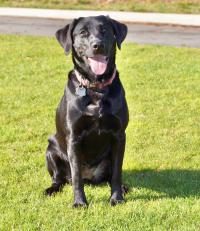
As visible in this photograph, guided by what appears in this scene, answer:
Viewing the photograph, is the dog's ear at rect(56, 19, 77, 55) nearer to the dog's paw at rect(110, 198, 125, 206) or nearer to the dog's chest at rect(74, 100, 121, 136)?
the dog's chest at rect(74, 100, 121, 136)

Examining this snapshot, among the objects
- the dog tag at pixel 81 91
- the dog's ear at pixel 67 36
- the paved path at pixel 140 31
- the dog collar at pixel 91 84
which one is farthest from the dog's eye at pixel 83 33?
the paved path at pixel 140 31

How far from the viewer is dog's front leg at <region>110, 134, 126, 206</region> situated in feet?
17.7

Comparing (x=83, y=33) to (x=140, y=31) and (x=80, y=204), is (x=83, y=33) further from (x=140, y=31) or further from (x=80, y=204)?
(x=140, y=31)

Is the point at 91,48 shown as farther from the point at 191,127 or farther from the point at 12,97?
the point at 12,97

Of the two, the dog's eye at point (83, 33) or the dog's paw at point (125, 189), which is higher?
the dog's eye at point (83, 33)

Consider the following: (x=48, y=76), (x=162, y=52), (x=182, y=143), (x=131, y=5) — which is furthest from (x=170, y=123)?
(x=131, y=5)

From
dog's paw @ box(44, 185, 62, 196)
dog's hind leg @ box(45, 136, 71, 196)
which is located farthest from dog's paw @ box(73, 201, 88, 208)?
dog's hind leg @ box(45, 136, 71, 196)

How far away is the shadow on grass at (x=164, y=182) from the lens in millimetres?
5629

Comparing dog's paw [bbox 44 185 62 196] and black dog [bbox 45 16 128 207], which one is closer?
black dog [bbox 45 16 128 207]

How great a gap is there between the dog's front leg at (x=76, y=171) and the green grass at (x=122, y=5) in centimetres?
1813

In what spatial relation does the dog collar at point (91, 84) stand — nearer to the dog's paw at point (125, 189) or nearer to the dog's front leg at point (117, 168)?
the dog's front leg at point (117, 168)

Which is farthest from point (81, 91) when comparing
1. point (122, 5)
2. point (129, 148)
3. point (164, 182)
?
point (122, 5)

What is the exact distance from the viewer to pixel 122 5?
24.3 metres

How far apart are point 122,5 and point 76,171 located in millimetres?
19774
